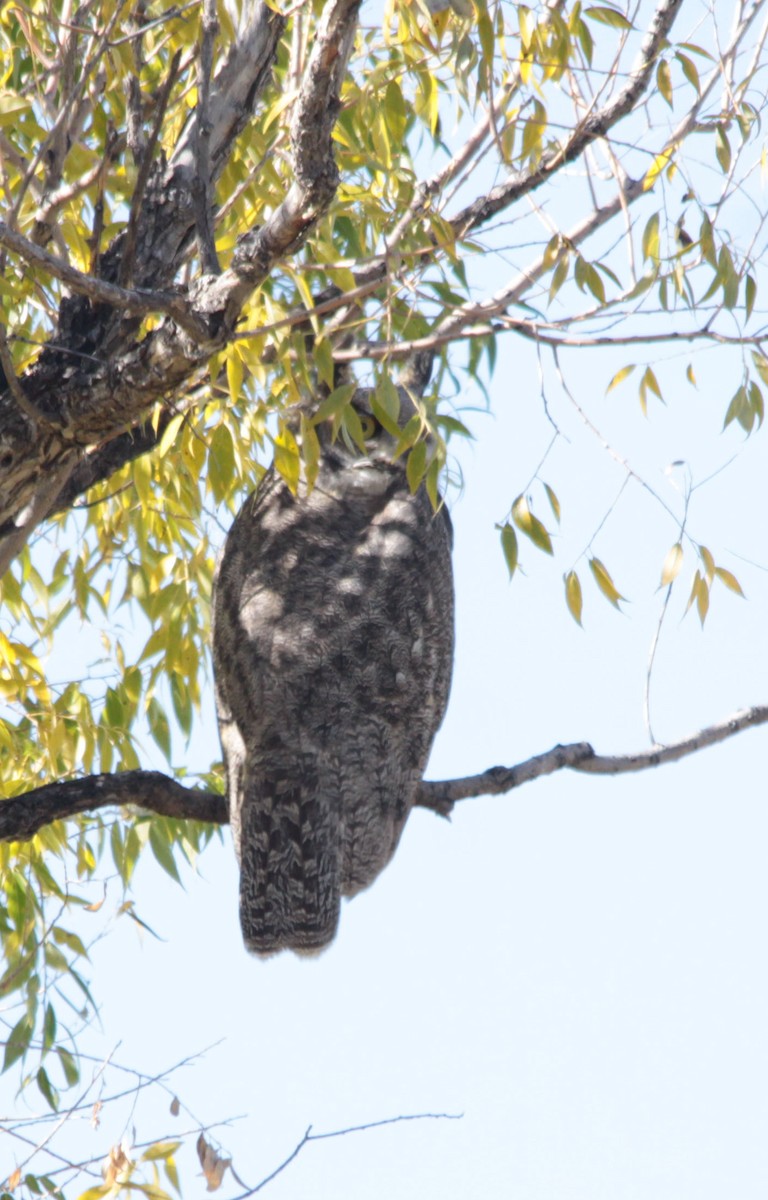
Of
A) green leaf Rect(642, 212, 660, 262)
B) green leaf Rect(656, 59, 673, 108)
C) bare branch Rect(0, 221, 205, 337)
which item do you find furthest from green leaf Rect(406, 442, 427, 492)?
green leaf Rect(656, 59, 673, 108)

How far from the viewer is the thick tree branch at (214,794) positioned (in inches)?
108

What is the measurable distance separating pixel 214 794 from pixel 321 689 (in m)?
0.38

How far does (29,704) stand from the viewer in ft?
11.7

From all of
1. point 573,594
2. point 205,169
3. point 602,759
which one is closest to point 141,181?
point 205,169

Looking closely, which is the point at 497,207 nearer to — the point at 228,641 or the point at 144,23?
the point at 144,23

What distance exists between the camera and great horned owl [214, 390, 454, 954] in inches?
127

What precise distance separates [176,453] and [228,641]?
491 mm

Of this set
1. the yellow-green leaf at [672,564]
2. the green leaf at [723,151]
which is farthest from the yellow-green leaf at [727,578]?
the green leaf at [723,151]

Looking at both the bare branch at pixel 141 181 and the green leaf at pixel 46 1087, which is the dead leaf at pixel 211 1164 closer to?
the green leaf at pixel 46 1087

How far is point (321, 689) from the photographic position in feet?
11.1

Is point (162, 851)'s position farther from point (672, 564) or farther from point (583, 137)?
point (583, 137)

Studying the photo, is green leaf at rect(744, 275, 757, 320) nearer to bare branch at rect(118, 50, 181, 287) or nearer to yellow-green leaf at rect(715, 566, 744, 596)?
yellow-green leaf at rect(715, 566, 744, 596)

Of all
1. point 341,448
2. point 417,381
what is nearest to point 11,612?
point 341,448

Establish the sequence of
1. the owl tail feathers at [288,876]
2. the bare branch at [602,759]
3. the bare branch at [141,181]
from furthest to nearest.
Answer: the owl tail feathers at [288,876], the bare branch at [602,759], the bare branch at [141,181]
